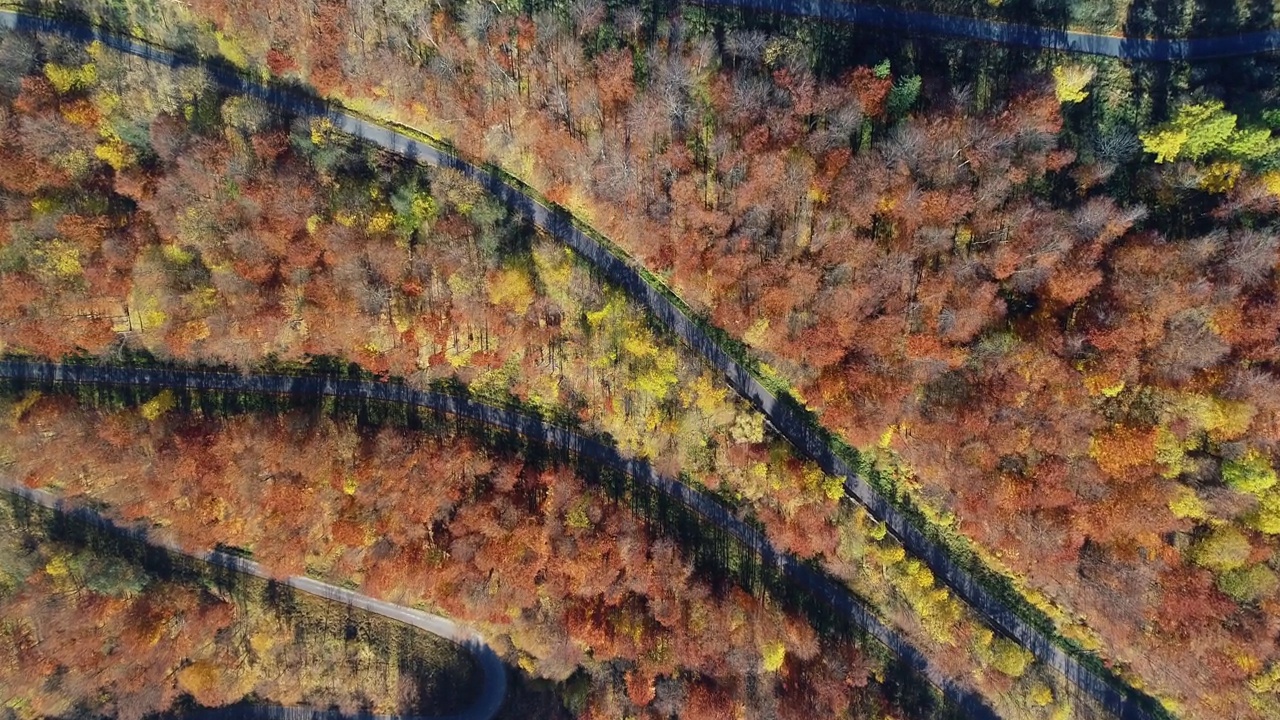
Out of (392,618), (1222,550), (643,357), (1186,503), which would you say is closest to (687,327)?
(643,357)

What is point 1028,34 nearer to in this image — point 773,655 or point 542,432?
point 542,432

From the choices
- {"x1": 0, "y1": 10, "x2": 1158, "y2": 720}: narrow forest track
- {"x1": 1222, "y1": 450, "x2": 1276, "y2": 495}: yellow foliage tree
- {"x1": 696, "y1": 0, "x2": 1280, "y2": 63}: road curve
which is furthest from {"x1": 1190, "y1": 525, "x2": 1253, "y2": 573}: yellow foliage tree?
{"x1": 696, "y1": 0, "x2": 1280, "y2": 63}: road curve

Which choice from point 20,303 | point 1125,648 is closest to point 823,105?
point 1125,648

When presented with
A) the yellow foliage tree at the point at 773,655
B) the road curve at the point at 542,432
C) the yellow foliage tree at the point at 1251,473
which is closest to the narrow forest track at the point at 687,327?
the road curve at the point at 542,432

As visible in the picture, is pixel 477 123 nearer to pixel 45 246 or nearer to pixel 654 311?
pixel 654 311

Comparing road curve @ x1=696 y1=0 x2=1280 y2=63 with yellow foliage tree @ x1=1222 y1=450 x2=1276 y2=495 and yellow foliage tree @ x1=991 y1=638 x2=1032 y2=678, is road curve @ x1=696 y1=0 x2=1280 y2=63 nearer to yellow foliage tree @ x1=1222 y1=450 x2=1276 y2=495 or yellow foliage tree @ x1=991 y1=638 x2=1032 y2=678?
yellow foliage tree @ x1=1222 y1=450 x2=1276 y2=495

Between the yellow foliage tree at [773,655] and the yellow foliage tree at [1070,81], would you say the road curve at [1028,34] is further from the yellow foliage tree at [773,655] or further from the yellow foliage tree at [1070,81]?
the yellow foliage tree at [773,655]
